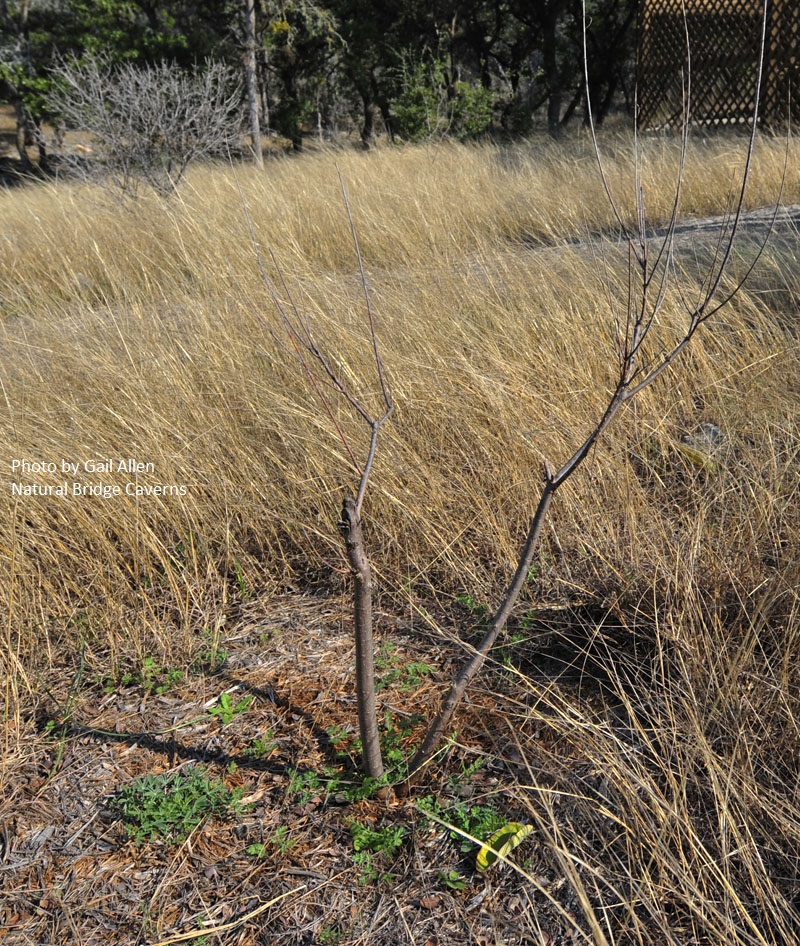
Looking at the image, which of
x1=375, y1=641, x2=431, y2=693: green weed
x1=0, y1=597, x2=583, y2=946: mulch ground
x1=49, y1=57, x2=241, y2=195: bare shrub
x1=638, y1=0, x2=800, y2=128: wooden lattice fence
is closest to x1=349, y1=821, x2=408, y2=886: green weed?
x1=0, y1=597, x2=583, y2=946: mulch ground

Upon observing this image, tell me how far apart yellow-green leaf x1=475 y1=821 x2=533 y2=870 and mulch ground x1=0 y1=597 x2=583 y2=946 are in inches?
1.4

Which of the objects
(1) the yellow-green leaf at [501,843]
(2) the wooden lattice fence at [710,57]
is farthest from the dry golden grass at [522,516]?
(2) the wooden lattice fence at [710,57]

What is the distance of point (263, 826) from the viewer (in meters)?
1.63

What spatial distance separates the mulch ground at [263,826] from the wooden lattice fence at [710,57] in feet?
36.2

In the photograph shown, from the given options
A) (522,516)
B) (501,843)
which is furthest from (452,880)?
(522,516)

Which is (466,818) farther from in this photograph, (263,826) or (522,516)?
(522,516)

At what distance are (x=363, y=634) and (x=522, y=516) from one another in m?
0.98

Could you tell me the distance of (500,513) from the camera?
7.72 ft

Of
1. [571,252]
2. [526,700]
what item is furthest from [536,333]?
[526,700]

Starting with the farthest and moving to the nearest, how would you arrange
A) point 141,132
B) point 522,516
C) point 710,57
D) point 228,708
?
point 710,57
point 141,132
point 522,516
point 228,708

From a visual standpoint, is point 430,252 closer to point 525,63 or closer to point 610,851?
point 610,851

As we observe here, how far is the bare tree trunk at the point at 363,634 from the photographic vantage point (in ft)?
4.52

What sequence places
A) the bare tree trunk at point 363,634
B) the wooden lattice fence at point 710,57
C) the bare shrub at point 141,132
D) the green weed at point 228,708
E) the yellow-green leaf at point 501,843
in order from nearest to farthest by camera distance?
the bare tree trunk at point 363,634, the yellow-green leaf at point 501,843, the green weed at point 228,708, the bare shrub at point 141,132, the wooden lattice fence at point 710,57

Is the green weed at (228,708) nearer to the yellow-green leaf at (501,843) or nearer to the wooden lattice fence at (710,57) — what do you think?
the yellow-green leaf at (501,843)
